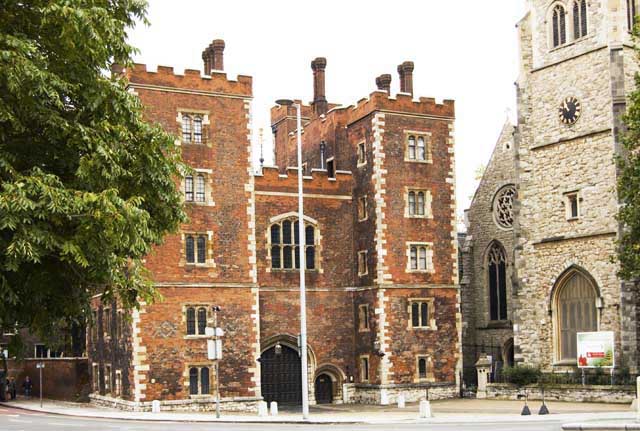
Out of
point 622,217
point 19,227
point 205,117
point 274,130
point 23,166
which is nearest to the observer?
point 19,227

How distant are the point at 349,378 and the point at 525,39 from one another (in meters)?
17.9

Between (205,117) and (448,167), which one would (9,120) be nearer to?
(205,117)

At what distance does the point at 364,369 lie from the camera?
4600cm

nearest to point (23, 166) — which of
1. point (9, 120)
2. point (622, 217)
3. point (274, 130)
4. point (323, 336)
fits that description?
point (9, 120)

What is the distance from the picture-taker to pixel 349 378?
4647cm

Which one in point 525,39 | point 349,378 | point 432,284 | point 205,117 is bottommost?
point 349,378

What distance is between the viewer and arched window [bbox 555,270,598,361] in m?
41.5

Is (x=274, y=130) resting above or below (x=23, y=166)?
above

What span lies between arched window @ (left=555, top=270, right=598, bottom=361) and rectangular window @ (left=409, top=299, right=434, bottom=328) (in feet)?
20.1

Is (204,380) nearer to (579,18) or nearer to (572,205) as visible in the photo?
(572,205)

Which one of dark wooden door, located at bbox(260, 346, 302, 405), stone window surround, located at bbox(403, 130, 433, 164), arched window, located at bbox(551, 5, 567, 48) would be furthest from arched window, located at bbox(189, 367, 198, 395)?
arched window, located at bbox(551, 5, 567, 48)

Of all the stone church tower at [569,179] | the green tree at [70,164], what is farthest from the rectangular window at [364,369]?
the green tree at [70,164]

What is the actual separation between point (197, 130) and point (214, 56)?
434 centimetres

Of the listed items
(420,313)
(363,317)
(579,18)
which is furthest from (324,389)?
(579,18)
